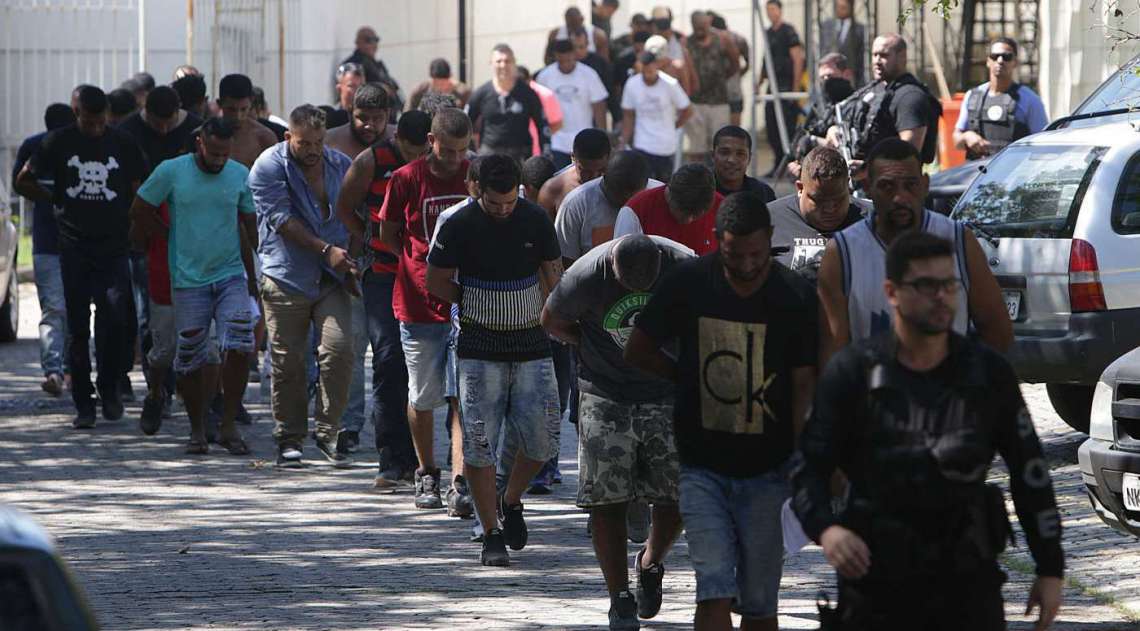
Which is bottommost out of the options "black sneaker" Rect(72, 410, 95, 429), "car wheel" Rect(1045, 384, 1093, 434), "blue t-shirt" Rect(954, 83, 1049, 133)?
"black sneaker" Rect(72, 410, 95, 429)

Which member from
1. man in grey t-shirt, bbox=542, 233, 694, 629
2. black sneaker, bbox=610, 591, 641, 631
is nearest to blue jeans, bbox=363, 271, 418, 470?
man in grey t-shirt, bbox=542, 233, 694, 629

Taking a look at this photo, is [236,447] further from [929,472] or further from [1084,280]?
[929,472]

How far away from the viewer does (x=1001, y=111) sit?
14.7 m

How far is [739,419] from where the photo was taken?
600 cm

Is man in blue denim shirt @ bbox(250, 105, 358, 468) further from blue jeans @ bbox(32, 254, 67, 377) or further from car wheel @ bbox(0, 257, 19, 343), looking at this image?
car wheel @ bbox(0, 257, 19, 343)

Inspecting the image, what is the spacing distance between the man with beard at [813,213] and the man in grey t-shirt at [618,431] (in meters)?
0.62

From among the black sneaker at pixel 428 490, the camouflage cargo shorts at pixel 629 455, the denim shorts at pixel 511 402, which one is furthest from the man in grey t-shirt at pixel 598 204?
the camouflage cargo shorts at pixel 629 455

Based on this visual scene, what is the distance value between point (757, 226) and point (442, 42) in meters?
22.1

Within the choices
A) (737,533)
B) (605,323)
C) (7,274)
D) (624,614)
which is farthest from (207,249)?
(737,533)

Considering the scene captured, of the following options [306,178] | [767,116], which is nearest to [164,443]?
[306,178]

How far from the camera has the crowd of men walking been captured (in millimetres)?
4746

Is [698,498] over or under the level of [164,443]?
over

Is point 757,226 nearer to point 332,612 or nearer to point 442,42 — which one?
point 332,612

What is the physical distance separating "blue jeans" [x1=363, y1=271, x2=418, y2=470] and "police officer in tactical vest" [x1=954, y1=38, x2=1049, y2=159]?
591 cm
